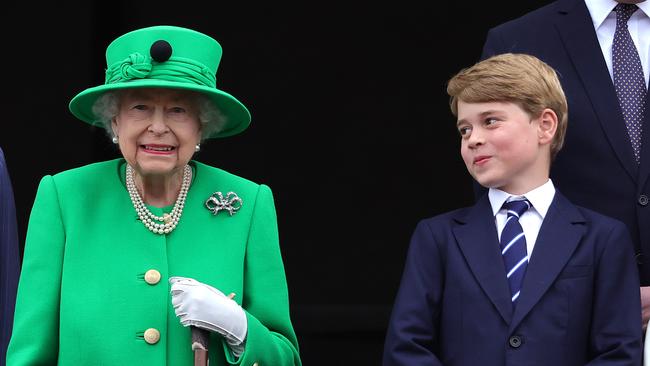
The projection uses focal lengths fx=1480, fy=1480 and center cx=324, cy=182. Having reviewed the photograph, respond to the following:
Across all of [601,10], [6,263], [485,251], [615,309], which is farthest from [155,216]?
[601,10]

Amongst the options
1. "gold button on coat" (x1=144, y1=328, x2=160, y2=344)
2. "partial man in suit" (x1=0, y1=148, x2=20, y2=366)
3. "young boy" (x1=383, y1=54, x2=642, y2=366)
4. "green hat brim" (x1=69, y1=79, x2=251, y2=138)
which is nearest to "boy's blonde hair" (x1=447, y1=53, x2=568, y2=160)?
"young boy" (x1=383, y1=54, x2=642, y2=366)

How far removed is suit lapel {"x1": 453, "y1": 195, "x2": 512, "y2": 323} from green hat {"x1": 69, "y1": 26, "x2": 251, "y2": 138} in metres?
0.63

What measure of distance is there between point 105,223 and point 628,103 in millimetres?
1466

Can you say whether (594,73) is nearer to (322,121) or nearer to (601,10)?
(601,10)

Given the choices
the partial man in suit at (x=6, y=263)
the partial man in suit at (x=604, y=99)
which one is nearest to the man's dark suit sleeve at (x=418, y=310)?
the partial man in suit at (x=604, y=99)

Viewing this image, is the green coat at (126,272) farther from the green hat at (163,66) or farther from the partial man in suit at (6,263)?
the partial man in suit at (6,263)

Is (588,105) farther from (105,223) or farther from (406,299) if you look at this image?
(105,223)

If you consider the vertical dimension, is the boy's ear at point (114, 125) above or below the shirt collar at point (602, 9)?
below

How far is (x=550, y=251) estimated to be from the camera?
3.68 metres

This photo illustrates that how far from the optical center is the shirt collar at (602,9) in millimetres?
4113

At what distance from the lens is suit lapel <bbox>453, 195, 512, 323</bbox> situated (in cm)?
364

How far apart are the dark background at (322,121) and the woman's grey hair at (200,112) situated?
2999 millimetres

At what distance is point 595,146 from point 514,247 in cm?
46

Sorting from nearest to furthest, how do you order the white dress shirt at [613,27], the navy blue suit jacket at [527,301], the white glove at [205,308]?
1. the white glove at [205,308]
2. the navy blue suit jacket at [527,301]
3. the white dress shirt at [613,27]
